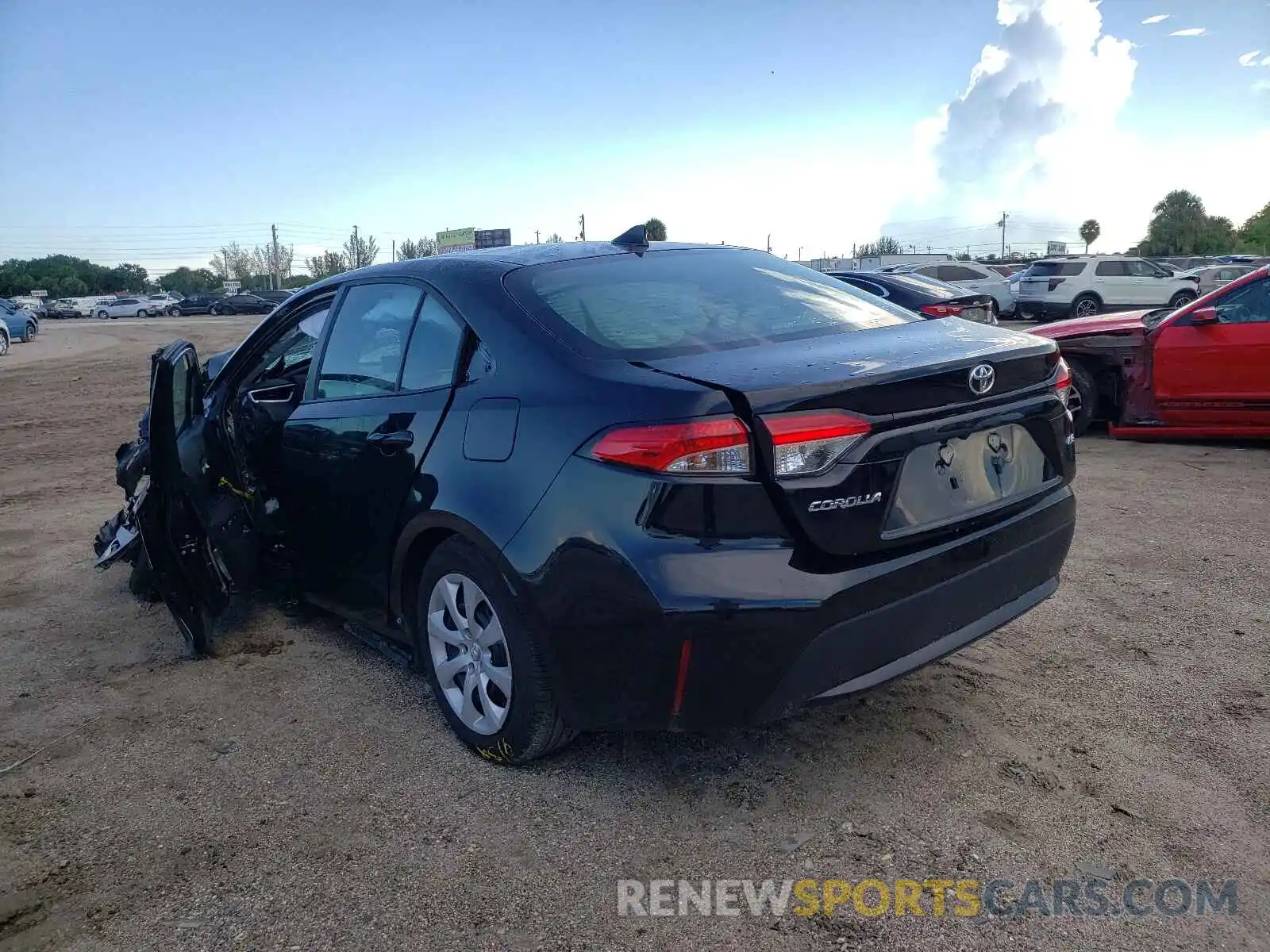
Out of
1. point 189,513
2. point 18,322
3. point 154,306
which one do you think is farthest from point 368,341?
point 154,306

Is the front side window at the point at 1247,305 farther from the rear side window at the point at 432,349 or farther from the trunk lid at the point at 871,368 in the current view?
the rear side window at the point at 432,349

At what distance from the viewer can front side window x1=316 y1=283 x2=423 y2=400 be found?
3.44 meters

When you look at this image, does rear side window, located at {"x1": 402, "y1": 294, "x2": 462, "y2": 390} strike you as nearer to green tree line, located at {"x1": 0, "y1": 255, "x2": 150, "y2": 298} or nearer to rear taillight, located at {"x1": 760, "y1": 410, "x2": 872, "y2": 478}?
rear taillight, located at {"x1": 760, "y1": 410, "x2": 872, "y2": 478}

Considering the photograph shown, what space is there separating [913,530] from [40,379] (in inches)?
793

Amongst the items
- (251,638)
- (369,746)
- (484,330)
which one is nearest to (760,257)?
(484,330)

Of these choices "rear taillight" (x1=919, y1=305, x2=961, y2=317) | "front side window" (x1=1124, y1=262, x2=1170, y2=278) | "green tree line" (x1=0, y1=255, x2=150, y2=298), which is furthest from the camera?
"green tree line" (x1=0, y1=255, x2=150, y2=298)

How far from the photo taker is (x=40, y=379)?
18.5 metres

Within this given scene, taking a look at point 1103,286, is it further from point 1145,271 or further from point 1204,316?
point 1204,316

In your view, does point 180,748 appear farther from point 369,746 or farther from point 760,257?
point 760,257

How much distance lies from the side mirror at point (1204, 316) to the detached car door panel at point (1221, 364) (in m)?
0.02

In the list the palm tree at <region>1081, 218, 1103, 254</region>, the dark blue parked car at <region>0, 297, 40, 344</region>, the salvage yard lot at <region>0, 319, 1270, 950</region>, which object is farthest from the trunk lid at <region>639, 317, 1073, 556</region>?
the palm tree at <region>1081, 218, 1103, 254</region>

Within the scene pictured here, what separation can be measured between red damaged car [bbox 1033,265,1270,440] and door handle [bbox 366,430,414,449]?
6.35m

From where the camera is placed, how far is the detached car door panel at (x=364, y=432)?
3213 mm
